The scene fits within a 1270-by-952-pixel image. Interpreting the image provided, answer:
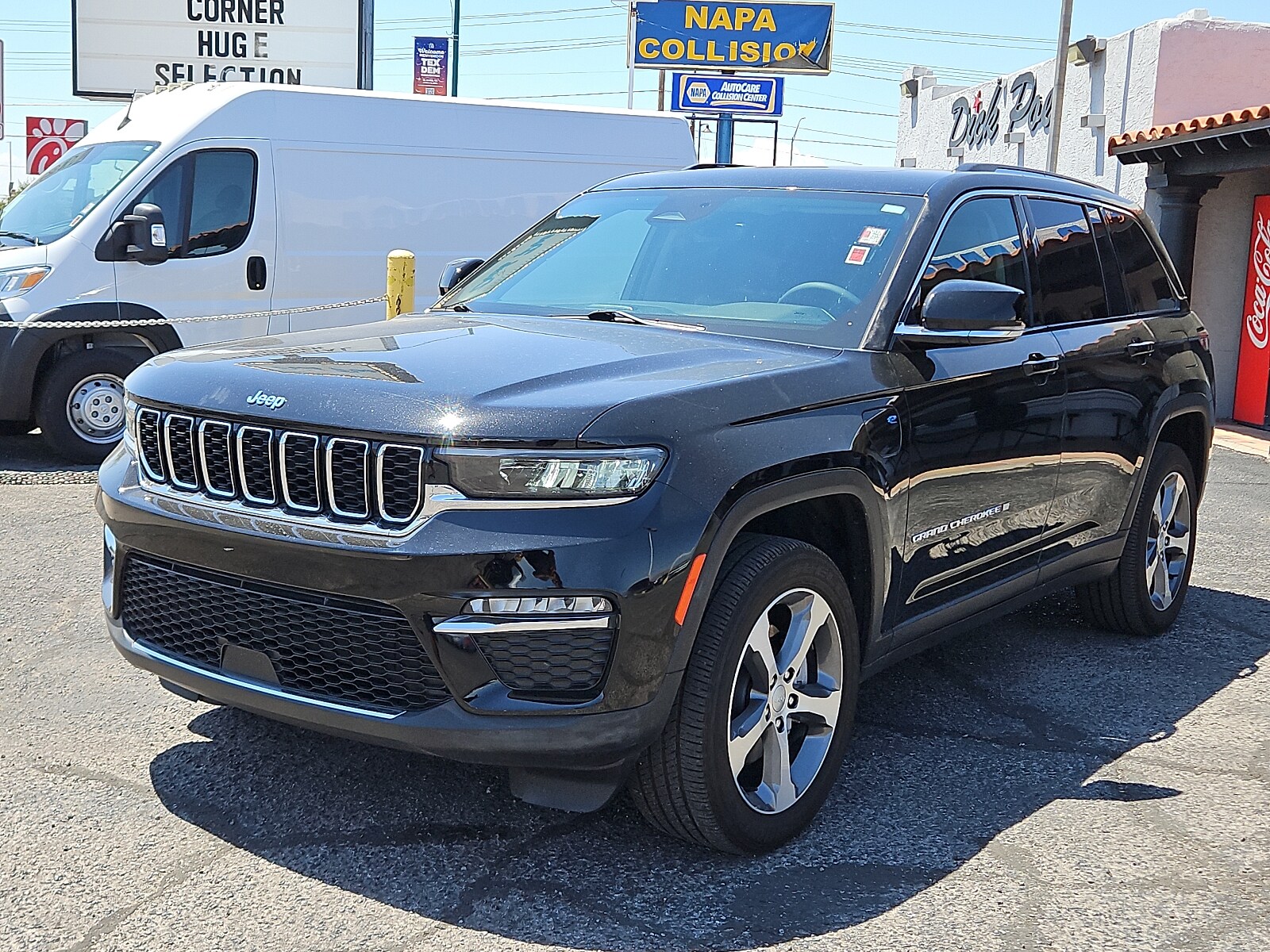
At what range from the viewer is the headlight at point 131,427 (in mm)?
3576

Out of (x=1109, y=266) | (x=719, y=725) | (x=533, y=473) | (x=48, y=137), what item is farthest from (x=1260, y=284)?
(x=48, y=137)

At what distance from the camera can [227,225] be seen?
9.95 m

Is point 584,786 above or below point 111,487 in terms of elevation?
below

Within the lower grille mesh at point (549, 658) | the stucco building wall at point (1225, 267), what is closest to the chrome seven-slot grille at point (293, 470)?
the lower grille mesh at point (549, 658)

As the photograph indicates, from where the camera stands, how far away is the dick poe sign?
33.8 m

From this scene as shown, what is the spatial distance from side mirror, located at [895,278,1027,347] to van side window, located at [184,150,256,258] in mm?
7083

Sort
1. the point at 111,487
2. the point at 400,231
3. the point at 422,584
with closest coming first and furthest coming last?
the point at 422,584 < the point at 111,487 < the point at 400,231

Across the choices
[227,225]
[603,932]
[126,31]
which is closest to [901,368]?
[603,932]

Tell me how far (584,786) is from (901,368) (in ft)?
5.14

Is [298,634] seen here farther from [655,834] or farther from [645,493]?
[655,834]

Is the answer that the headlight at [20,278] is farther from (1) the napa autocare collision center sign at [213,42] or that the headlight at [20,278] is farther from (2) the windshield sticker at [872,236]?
(1) the napa autocare collision center sign at [213,42]

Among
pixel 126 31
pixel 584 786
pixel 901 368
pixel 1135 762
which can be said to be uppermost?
pixel 126 31

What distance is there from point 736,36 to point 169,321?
1071 inches

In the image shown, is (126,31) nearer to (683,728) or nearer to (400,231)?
(400,231)
